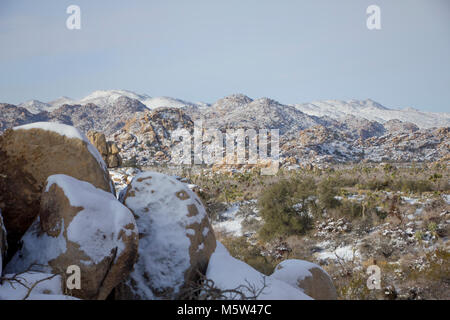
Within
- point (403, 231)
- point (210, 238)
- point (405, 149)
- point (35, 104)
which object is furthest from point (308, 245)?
point (35, 104)

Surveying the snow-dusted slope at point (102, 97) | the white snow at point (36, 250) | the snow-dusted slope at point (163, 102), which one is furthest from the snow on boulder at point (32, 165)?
the snow-dusted slope at point (163, 102)

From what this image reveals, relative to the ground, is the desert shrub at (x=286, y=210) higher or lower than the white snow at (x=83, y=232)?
lower

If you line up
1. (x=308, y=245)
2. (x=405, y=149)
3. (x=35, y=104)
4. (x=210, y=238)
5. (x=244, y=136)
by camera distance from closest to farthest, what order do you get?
(x=210, y=238)
(x=308, y=245)
(x=405, y=149)
(x=244, y=136)
(x=35, y=104)

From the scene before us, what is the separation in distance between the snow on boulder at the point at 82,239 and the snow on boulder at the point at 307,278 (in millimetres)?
1726

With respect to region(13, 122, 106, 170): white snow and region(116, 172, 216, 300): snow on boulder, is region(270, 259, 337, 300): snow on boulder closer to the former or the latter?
region(116, 172, 216, 300): snow on boulder

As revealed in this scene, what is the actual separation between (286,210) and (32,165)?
977 cm

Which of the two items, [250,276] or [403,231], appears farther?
[403,231]

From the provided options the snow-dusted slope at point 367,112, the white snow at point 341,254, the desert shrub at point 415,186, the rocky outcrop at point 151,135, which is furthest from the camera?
the snow-dusted slope at point 367,112

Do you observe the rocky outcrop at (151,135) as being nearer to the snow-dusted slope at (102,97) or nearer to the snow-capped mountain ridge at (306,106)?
the snow-capped mountain ridge at (306,106)

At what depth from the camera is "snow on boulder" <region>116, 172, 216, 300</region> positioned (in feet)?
10.6

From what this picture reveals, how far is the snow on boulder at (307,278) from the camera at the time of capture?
3658mm
